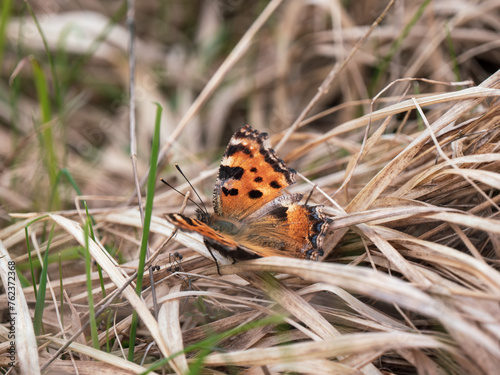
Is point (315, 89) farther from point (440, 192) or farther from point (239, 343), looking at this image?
point (239, 343)

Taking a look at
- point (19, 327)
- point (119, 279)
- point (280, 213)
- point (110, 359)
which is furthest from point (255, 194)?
point (19, 327)

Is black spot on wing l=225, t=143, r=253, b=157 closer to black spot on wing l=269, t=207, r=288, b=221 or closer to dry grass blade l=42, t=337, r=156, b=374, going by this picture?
black spot on wing l=269, t=207, r=288, b=221

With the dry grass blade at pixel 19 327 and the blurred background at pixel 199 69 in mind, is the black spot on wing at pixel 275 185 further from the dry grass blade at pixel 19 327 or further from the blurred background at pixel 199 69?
the dry grass blade at pixel 19 327

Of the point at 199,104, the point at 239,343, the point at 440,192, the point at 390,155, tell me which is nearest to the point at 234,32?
the point at 199,104

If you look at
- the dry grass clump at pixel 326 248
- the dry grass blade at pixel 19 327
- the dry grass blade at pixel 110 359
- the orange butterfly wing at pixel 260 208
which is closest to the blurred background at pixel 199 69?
the dry grass clump at pixel 326 248

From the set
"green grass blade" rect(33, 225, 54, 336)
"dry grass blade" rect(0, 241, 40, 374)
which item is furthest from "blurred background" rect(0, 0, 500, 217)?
"green grass blade" rect(33, 225, 54, 336)

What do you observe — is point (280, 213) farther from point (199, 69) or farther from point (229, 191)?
point (199, 69)
